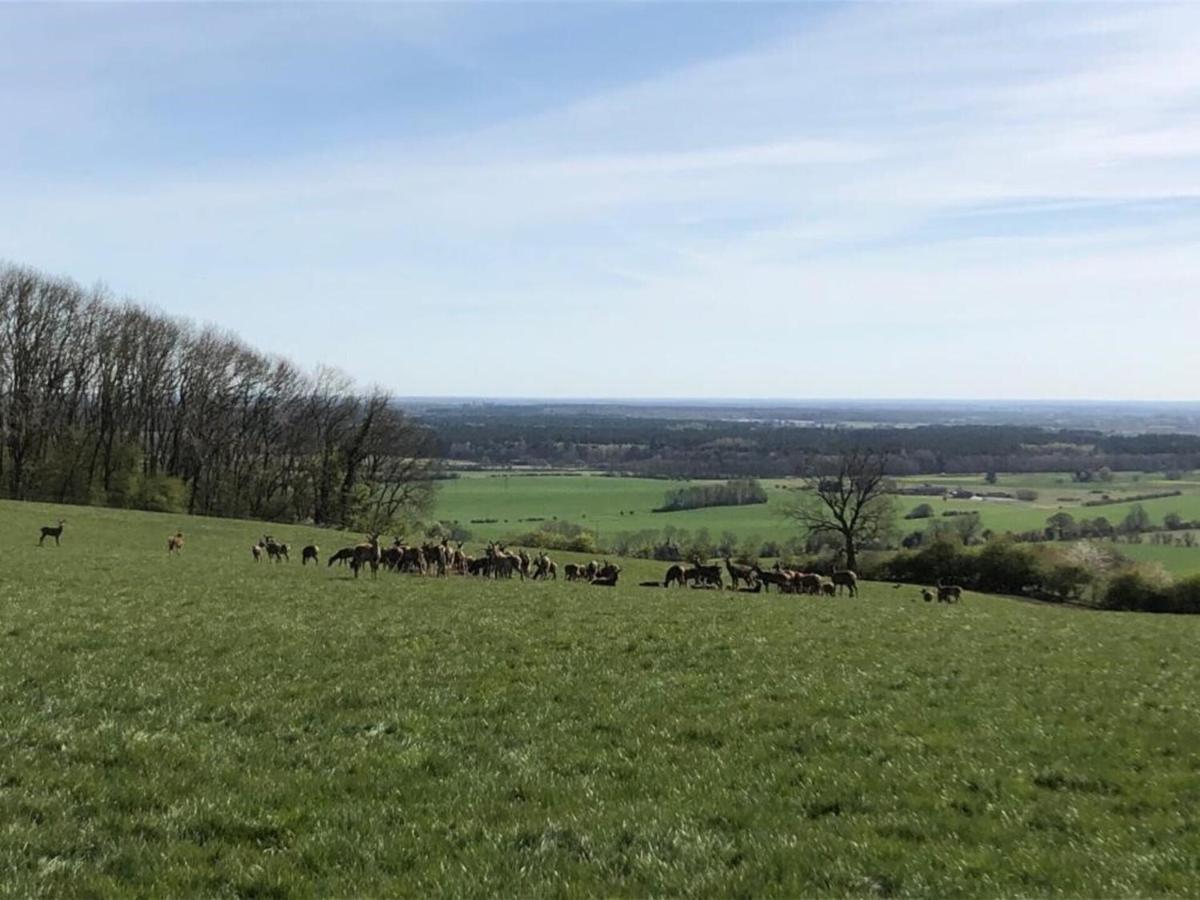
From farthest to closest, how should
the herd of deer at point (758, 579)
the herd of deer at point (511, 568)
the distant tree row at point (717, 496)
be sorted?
the distant tree row at point (717, 496), the herd of deer at point (758, 579), the herd of deer at point (511, 568)

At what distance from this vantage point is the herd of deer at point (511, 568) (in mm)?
35469

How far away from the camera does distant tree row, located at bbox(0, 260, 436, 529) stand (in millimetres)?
70562

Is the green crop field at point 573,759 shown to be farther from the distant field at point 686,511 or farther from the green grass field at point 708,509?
the distant field at point 686,511

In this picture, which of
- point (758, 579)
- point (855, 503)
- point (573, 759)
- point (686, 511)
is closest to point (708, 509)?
point (686, 511)

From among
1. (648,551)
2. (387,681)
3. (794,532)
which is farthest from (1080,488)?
(387,681)

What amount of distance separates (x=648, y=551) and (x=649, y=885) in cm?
→ 7607

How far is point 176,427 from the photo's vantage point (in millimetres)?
79062

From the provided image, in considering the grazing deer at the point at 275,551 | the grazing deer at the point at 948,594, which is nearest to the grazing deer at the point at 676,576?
the grazing deer at the point at 948,594

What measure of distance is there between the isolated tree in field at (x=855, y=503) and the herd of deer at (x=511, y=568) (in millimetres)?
A: 27803

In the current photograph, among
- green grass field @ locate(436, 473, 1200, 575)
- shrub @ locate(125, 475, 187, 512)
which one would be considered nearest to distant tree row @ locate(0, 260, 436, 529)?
shrub @ locate(125, 475, 187, 512)

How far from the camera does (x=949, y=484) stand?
152 m

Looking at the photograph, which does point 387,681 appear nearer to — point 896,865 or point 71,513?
point 896,865

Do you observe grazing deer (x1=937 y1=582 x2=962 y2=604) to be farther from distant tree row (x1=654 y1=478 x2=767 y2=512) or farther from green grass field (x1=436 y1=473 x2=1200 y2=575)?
distant tree row (x1=654 y1=478 x2=767 y2=512)

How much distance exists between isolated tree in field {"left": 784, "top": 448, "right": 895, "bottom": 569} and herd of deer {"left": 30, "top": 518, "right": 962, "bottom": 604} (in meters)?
27.8
